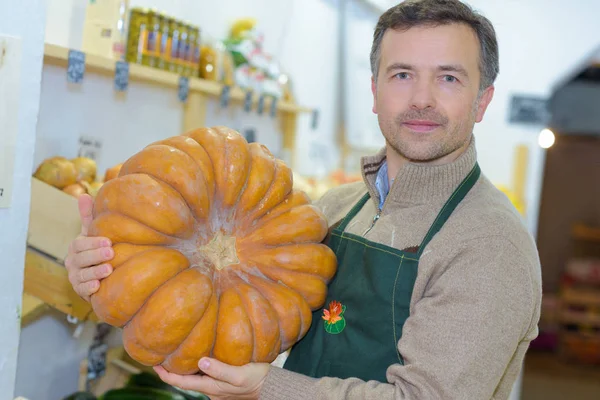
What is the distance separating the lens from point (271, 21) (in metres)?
4.20

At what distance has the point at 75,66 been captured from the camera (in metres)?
2.14

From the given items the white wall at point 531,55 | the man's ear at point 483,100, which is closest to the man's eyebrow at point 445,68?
the man's ear at point 483,100

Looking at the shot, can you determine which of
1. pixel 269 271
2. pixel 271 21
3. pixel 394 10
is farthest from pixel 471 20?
pixel 271 21

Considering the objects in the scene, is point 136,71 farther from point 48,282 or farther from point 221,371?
point 221,371

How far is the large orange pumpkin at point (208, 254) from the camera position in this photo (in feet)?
Answer: 4.42

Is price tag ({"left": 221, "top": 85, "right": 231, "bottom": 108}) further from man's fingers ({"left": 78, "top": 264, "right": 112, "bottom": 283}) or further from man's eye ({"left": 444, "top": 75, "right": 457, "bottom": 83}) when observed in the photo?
man's fingers ({"left": 78, "top": 264, "right": 112, "bottom": 283})

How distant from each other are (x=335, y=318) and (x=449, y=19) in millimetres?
777

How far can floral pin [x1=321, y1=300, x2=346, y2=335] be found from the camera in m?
1.61

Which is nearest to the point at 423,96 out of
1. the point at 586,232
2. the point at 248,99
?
the point at 248,99

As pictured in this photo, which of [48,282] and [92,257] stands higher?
[92,257]

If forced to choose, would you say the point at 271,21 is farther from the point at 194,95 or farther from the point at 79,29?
the point at 79,29

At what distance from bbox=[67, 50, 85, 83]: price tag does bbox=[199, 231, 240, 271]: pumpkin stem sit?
955 mm

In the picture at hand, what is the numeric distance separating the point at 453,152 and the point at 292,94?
237 centimetres

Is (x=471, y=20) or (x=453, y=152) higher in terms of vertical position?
(x=471, y=20)
